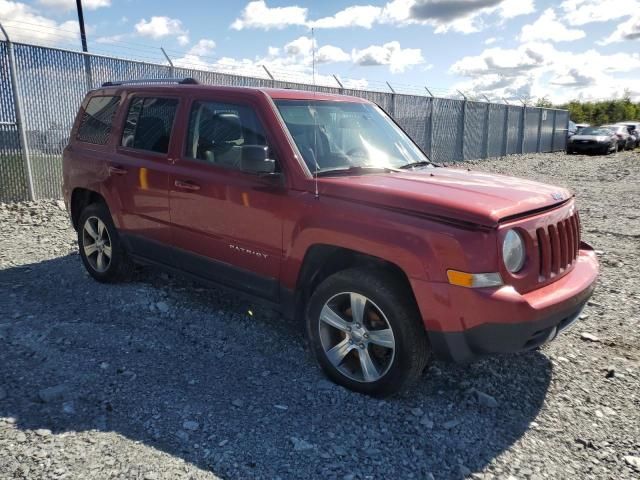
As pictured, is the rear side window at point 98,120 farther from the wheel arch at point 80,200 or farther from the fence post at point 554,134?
the fence post at point 554,134

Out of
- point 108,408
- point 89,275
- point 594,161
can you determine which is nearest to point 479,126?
point 594,161

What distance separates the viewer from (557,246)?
3184mm

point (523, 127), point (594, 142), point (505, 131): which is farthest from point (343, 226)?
point (594, 142)

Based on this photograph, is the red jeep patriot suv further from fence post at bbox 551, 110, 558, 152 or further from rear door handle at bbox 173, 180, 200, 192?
fence post at bbox 551, 110, 558, 152

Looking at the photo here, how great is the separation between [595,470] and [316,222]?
206cm

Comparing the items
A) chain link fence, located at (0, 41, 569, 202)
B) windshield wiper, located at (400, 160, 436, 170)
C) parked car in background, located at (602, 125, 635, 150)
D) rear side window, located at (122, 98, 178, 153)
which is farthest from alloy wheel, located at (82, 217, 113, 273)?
parked car in background, located at (602, 125, 635, 150)

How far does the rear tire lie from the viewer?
5.01 meters

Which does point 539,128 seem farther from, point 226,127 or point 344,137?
point 226,127

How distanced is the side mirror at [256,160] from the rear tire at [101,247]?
215 cm

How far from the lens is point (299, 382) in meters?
3.48

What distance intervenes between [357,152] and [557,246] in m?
1.55

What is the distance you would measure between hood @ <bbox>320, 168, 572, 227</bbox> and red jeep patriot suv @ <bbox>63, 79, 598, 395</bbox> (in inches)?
0.5

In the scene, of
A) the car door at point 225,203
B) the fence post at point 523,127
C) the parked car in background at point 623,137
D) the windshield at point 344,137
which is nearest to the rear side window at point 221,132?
the car door at point 225,203

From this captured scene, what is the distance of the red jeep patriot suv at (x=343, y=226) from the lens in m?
2.83
